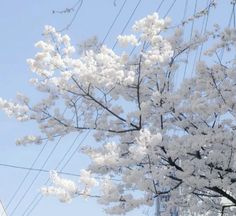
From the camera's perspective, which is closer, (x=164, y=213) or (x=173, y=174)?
(x=173, y=174)

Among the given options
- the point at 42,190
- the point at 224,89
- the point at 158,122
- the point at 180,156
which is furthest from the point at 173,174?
the point at 42,190

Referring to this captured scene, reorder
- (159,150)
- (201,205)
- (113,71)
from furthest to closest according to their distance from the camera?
(201,205), (113,71), (159,150)

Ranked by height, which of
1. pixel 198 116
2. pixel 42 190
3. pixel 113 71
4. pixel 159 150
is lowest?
pixel 42 190

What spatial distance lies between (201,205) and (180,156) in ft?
4.79

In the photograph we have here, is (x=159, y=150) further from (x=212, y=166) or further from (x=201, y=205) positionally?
(x=201, y=205)

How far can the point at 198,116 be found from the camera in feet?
16.7

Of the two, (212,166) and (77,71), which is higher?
(77,71)

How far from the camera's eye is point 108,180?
5145mm

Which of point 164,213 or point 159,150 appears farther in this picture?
point 164,213

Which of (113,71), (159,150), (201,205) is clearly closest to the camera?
(159,150)

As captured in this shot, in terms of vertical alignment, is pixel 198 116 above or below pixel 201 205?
above

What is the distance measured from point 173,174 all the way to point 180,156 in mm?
250

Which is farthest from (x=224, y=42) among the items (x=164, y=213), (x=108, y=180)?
(x=164, y=213)

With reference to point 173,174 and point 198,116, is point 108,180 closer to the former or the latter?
point 173,174
